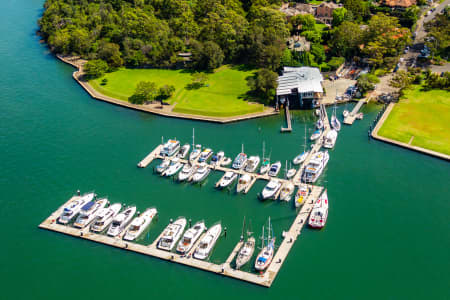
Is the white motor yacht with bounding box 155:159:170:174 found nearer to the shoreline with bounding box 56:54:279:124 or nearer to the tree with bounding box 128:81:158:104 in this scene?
the shoreline with bounding box 56:54:279:124

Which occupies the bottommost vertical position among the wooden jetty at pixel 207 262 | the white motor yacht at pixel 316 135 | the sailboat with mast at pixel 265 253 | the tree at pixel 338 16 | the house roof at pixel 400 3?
the wooden jetty at pixel 207 262

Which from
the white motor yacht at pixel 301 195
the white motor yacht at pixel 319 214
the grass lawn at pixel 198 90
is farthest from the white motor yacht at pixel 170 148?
the white motor yacht at pixel 319 214

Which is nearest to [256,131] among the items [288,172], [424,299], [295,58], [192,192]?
[288,172]

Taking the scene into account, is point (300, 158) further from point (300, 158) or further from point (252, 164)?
point (252, 164)

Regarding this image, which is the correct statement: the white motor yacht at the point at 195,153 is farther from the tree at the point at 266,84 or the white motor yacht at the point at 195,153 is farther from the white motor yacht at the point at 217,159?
the tree at the point at 266,84

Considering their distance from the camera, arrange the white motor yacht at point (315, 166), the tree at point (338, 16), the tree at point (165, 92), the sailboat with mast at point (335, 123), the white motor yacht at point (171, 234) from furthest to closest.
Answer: the tree at point (338, 16), the tree at point (165, 92), the sailboat with mast at point (335, 123), the white motor yacht at point (315, 166), the white motor yacht at point (171, 234)

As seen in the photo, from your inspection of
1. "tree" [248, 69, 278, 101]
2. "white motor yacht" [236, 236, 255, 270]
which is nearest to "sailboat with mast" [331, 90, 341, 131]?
"tree" [248, 69, 278, 101]

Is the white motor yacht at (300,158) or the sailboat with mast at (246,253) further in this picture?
the white motor yacht at (300,158)
